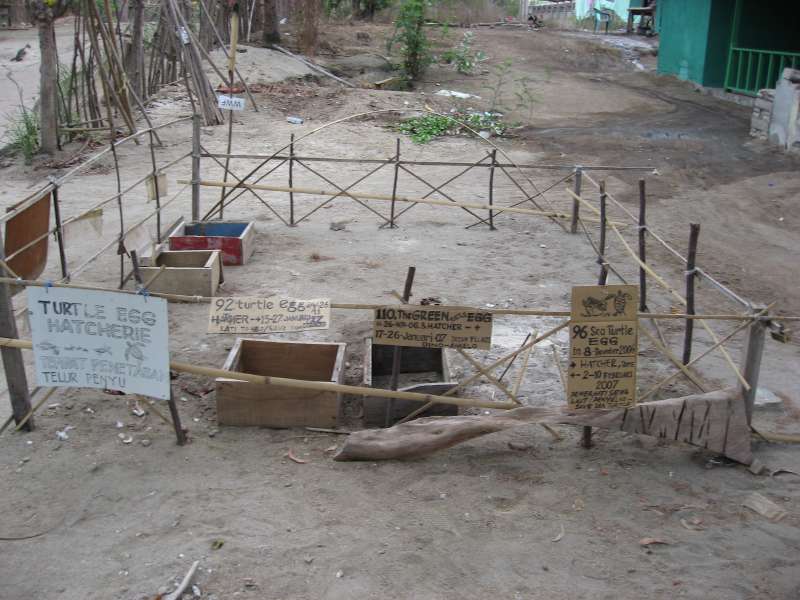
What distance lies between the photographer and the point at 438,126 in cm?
1298

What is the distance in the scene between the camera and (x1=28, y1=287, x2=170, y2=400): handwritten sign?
12.6 feet

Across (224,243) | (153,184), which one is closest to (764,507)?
(224,243)

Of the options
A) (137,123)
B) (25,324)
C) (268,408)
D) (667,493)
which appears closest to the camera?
(667,493)

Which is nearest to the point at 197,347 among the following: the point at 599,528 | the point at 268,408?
the point at 268,408

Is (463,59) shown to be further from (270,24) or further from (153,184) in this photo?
(153,184)

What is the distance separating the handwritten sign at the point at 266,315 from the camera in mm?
3955

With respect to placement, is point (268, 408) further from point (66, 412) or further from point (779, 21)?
point (779, 21)

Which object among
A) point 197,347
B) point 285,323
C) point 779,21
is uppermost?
point 779,21

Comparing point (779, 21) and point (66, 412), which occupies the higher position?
point (779, 21)

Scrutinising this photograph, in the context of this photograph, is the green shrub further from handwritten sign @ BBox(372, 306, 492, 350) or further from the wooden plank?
handwritten sign @ BBox(372, 306, 492, 350)

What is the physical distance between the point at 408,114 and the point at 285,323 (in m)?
10.5

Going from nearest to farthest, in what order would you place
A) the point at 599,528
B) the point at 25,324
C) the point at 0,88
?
the point at 599,528
the point at 25,324
the point at 0,88

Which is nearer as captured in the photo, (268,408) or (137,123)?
(268,408)

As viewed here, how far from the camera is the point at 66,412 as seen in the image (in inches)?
180
